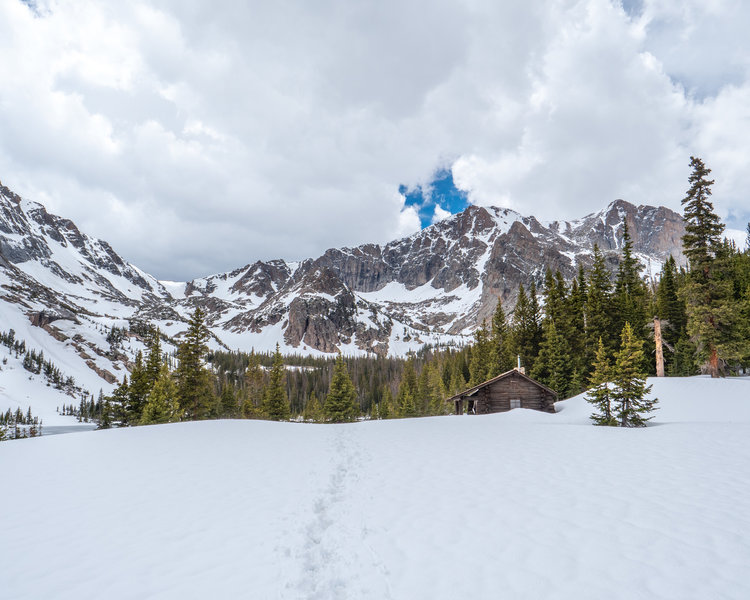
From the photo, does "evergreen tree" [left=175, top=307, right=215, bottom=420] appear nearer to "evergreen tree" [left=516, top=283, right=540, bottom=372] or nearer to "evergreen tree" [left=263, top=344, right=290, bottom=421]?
"evergreen tree" [left=263, top=344, right=290, bottom=421]

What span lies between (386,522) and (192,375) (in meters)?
29.0

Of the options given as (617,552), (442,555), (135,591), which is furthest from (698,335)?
(135,591)

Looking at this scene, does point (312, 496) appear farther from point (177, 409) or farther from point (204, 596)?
point (177, 409)

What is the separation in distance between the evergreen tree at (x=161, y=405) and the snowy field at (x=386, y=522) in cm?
1610

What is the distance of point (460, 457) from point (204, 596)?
10676 mm

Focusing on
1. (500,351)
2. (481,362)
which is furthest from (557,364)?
(481,362)

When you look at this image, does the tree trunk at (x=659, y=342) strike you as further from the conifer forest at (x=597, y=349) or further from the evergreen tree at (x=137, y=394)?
the evergreen tree at (x=137, y=394)

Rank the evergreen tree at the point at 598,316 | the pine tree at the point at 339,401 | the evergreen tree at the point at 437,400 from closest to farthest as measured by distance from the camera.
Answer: the evergreen tree at the point at 598,316 < the pine tree at the point at 339,401 < the evergreen tree at the point at 437,400

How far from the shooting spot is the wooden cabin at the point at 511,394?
112 feet

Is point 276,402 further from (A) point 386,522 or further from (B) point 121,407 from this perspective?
(A) point 386,522

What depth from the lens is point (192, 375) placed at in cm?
3155

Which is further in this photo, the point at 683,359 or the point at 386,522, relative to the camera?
the point at 683,359

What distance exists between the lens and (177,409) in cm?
3219

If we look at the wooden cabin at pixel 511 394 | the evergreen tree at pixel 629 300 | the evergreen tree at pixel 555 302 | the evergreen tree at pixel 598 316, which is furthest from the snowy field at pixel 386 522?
the evergreen tree at pixel 555 302
